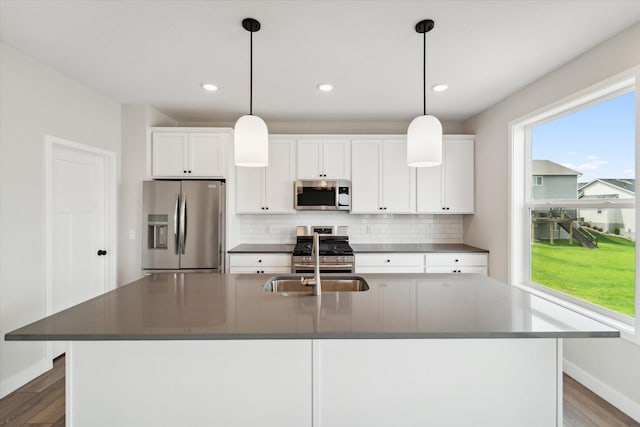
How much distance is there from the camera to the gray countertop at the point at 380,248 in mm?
3652

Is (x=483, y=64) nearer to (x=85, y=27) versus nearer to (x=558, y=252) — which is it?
(x=558, y=252)

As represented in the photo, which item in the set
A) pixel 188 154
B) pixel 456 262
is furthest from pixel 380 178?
pixel 188 154

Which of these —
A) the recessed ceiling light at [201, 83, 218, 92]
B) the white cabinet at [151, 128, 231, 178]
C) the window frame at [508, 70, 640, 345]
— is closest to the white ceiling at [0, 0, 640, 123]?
the recessed ceiling light at [201, 83, 218, 92]

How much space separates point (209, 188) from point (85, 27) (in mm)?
1741

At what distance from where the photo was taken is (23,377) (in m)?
2.43

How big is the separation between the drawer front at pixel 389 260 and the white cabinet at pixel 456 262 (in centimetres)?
12

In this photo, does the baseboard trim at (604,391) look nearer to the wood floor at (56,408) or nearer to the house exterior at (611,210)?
the wood floor at (56,408)

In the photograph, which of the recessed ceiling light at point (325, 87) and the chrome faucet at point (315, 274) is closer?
the chrome faucet at point (315, 274)

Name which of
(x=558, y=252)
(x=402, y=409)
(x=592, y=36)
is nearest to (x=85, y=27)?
(x=402, y=409)

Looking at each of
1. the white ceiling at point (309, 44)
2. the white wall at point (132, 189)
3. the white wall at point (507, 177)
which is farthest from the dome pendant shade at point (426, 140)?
the white wall at point (132, 189)

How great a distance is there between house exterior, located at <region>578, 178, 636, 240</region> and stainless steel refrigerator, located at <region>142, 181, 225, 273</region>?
3.47 meters

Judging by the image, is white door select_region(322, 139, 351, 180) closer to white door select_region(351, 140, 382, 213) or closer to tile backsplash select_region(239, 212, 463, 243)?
white door select_region(351, 140, 382, 213)

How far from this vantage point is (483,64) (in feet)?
8.39

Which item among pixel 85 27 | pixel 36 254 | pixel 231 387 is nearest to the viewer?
pixel 231 387
